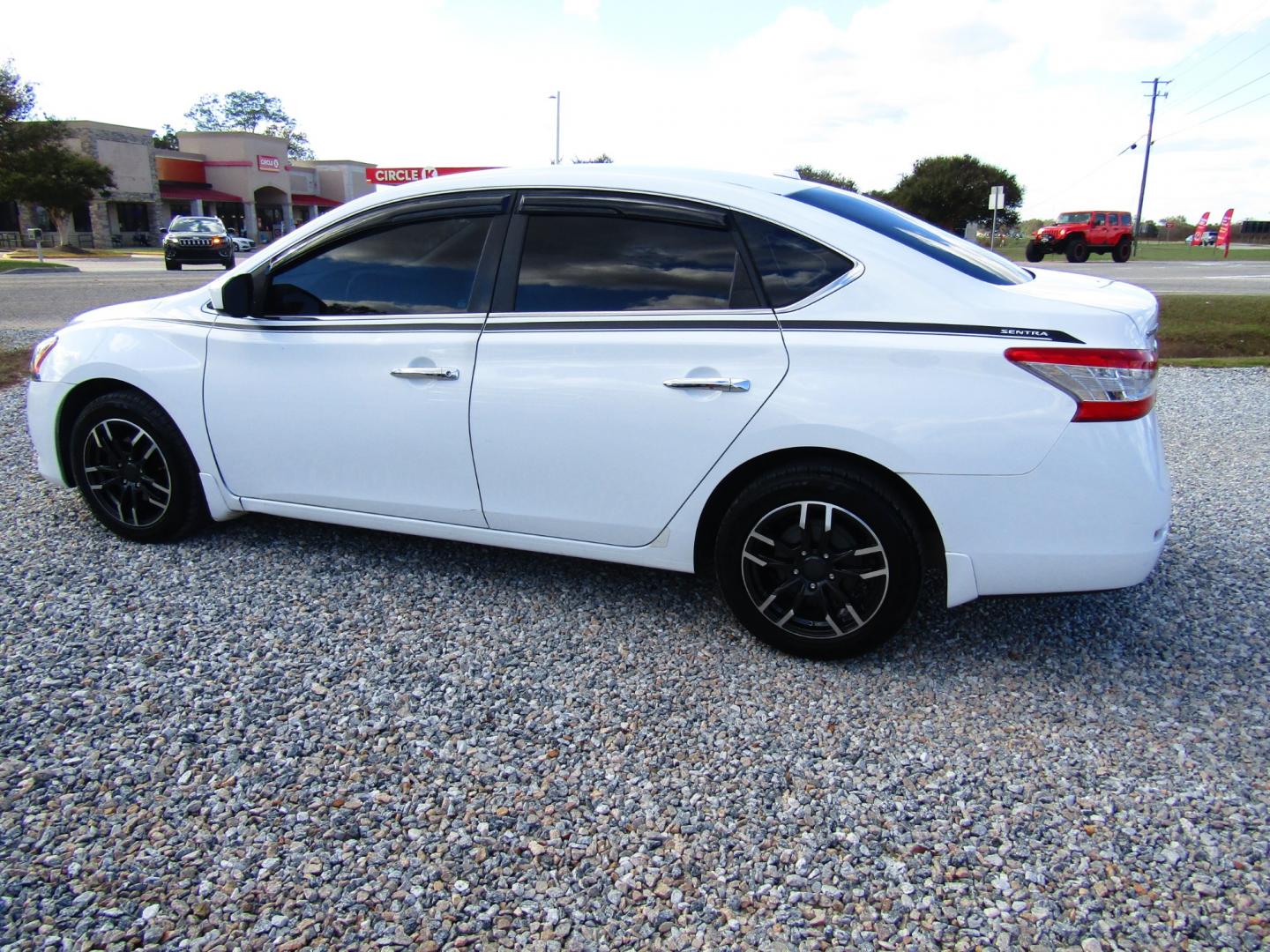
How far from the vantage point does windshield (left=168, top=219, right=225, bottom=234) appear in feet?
86.4

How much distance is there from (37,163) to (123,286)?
26157mm

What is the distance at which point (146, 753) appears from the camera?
2.70 metres

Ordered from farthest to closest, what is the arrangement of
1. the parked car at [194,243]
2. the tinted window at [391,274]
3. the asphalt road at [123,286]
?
the parked car at [194,243] < the asphalt road at [123,286] < the tinted window at [391,274]

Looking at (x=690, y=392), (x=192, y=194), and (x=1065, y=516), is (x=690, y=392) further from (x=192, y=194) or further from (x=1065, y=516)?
(x=192, y=194)

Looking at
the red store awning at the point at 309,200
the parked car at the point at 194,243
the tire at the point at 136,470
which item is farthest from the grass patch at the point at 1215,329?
the red store awning at the point at 309,200

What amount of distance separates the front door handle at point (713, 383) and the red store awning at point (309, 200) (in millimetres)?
70388

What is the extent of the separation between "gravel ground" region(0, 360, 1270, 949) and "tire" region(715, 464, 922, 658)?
0.18m

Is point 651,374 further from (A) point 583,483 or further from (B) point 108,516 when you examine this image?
(B) point 108,516

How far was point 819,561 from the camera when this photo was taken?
3145 millimetres

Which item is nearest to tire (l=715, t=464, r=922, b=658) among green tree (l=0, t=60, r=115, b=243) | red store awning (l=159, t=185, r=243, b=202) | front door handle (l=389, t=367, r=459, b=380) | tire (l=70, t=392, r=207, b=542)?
front door handle (l=389, t=367, r=459, b=380)

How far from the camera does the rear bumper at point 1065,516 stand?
2.84m

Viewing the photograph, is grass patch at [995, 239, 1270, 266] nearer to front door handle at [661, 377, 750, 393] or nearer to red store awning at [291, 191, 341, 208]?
front door handle at [661, 377, 750, 393]

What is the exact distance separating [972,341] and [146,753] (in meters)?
2.86

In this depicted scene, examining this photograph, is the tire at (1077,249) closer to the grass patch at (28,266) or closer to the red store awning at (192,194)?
the grass patch at (28,266)
